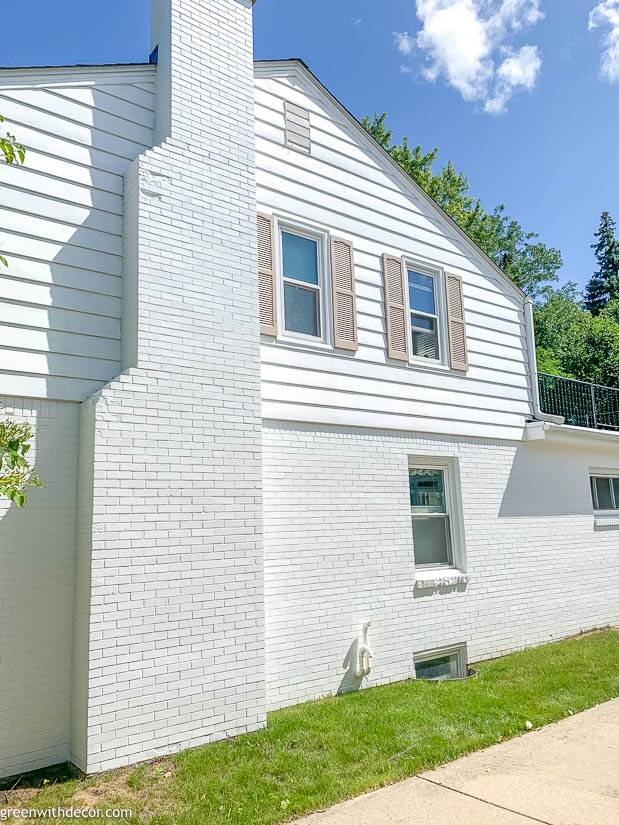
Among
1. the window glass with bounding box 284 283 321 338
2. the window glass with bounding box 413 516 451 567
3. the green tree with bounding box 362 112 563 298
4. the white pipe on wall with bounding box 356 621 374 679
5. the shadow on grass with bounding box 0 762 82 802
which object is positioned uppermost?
the green tree with bounding box 362 112 563 298

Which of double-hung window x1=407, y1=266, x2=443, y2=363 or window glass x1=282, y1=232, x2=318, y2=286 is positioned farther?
double-hung window x1=407, y1=266, x2=443, y2=363

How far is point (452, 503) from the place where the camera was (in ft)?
27.7

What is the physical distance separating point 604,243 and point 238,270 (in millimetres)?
40219

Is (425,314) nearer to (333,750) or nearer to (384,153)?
(384,153)

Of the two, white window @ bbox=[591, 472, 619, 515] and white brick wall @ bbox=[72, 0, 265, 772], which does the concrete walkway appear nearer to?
white brick wall @ bbox=[72, 0, 265, 772]

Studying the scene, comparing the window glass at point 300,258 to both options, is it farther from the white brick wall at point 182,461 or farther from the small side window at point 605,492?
the small side window at point 605,492

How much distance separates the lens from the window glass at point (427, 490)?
8.09 m

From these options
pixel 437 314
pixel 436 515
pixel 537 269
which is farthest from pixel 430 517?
pixel 537 269

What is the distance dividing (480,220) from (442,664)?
22.2 metres

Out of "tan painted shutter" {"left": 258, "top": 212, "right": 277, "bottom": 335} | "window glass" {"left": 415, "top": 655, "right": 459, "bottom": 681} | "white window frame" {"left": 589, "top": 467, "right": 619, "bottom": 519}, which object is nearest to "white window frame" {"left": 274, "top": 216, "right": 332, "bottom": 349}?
"tan painted shutter" {"left": 258, "top": 212, "right": 277, "bottom": 335}

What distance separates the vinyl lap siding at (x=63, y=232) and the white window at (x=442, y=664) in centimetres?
502

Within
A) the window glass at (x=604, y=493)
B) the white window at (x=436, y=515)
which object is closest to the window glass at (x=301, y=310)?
the white window at (x=436, y=515)

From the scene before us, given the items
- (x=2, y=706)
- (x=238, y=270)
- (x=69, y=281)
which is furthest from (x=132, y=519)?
(x=238, y=270)

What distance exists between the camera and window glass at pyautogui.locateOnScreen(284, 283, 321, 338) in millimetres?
7242
